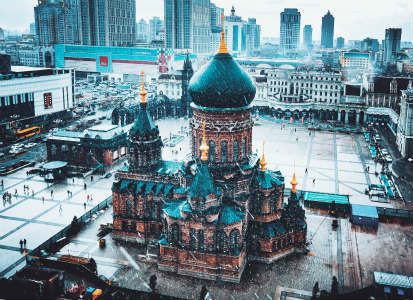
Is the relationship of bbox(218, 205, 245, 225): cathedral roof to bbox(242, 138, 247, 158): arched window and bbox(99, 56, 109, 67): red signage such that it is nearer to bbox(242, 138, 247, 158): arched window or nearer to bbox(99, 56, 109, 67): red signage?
bbox(242, 138, 247, 158): arched window

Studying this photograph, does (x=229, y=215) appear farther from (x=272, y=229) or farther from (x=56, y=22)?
(x=56, y=22)

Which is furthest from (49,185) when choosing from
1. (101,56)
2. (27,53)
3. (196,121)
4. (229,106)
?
(27,53)

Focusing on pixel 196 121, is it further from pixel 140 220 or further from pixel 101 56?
pixel 101 56

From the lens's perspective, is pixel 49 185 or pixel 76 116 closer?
pixel 49 185

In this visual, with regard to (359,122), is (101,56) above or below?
above

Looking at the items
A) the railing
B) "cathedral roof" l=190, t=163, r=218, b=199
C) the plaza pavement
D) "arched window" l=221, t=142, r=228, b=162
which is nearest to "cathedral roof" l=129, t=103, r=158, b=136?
"arched window" l=221, t=142, r=228, b=162

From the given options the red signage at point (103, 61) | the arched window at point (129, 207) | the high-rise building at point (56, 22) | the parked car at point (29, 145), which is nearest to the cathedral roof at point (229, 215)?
the arched window at point (129, 207)
